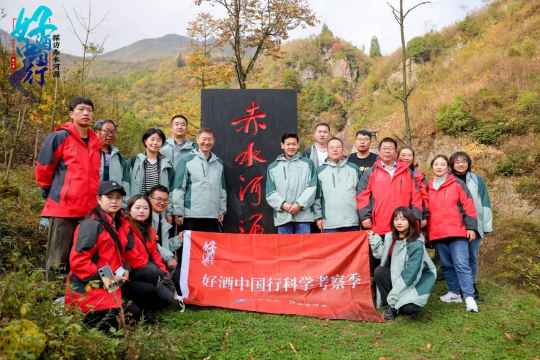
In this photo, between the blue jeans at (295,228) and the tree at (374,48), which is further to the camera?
the tree at (374,48)

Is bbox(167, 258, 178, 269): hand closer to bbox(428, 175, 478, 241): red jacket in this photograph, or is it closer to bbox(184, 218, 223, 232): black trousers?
bbox(184, 218, 223, 232): black trousers

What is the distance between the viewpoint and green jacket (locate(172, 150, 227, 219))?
5.08m

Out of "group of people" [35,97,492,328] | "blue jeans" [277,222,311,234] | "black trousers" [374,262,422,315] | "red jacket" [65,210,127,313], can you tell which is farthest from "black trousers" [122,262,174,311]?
"black trousers" [374,262,422,315]

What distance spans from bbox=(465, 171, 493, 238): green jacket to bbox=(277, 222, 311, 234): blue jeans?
1941 mm

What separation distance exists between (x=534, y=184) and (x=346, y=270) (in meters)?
7.32

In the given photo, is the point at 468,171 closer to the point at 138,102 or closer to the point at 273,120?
the point at 273,120

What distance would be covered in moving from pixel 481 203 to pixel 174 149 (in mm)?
3813

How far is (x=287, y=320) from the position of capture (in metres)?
4.16

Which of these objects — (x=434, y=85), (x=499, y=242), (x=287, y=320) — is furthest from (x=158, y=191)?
(x=434, y=85)

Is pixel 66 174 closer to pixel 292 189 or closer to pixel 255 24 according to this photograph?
pixel 292 189

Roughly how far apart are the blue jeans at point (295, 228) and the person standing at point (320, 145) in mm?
815

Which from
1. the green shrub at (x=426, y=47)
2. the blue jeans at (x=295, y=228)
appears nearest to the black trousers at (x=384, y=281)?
the blue jeans at (x=295, y=228)

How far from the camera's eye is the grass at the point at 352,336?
3455 mm

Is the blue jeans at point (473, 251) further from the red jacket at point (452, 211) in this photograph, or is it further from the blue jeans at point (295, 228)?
the blue jeans at point (295, 228)
